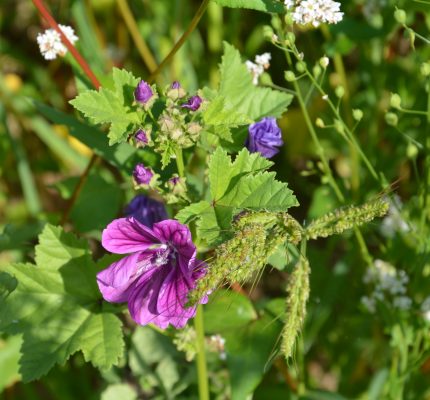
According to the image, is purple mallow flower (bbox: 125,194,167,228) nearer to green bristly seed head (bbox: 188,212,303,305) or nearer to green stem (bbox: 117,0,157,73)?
green bristly seed head (bbox: 188,212,303,305)

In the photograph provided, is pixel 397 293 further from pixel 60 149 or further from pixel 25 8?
pixel 25 8

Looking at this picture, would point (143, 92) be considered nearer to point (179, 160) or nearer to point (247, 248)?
point (179, 160)

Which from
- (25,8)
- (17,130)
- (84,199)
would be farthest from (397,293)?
(25,8)

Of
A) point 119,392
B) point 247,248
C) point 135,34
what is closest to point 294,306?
point 247,248

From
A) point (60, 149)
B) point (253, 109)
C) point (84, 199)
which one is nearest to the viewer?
point (253, 109)

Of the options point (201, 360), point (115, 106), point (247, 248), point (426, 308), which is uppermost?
point (115, 106)

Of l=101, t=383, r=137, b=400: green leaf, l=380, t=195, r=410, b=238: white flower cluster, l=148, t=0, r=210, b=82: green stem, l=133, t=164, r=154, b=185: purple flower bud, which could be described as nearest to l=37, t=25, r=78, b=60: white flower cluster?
l=148, t=0, r=210, b=82: green stem

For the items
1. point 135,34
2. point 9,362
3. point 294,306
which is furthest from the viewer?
point 135,34
